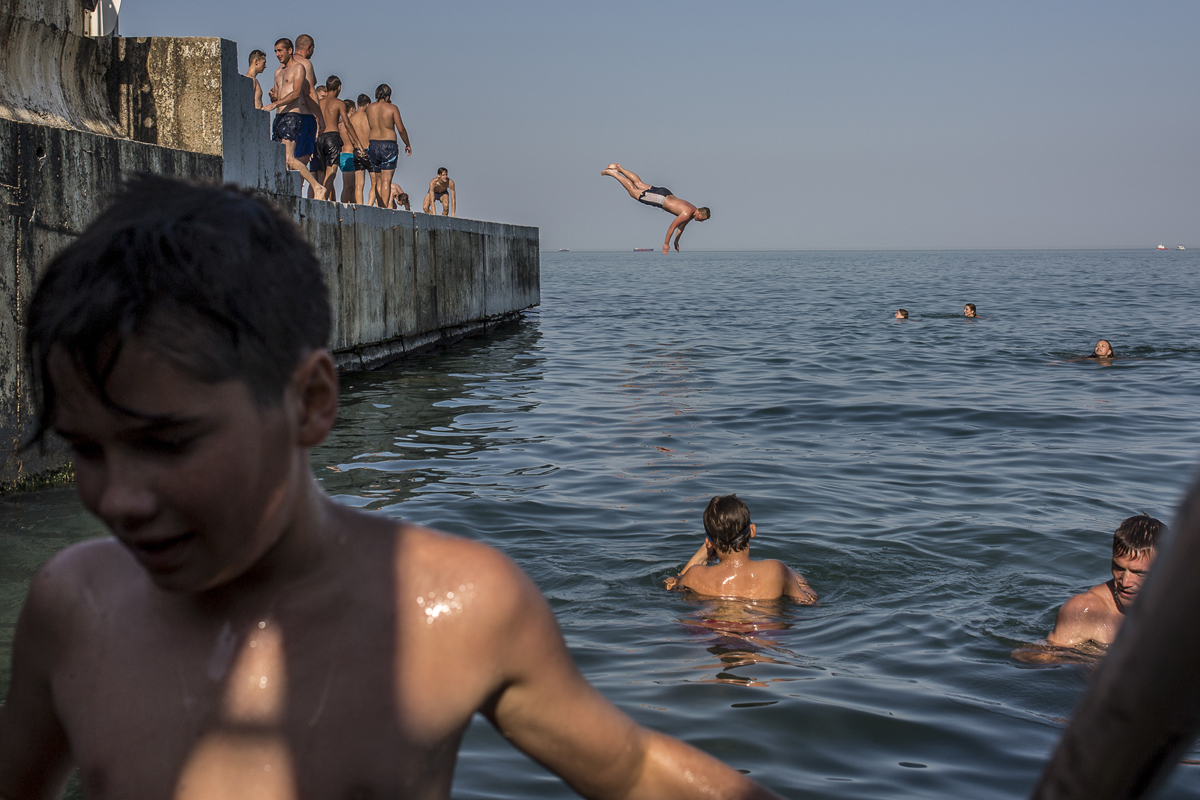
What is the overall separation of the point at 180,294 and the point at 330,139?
14837 millimetres

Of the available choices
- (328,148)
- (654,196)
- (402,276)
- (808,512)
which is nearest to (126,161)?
(808,512)

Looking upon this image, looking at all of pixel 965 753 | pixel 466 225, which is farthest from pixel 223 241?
pixel 466 225

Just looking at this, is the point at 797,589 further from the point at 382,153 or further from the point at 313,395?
the point at 382,153

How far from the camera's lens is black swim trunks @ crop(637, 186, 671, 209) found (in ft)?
69.5

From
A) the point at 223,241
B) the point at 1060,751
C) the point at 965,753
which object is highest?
the point at 223,241

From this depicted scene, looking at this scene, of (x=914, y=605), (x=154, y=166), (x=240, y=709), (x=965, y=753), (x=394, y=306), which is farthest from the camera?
(x=394, y=306)

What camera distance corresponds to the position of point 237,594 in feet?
4.79

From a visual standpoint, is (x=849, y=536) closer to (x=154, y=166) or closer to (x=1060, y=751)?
(x=154, y=166)

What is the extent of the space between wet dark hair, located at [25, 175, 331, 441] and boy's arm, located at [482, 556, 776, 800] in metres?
0.46

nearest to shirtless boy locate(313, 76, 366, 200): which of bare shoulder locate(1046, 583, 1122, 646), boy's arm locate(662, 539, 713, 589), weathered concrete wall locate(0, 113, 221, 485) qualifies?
weathered concrete wall locate(0, 113, 221, 485)

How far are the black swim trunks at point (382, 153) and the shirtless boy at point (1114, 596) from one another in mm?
13503

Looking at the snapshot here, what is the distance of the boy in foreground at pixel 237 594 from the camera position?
4.03 ft

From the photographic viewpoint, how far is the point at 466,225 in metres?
21.5

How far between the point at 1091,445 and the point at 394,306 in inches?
407
